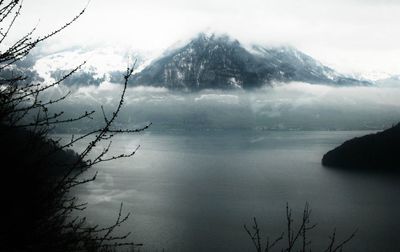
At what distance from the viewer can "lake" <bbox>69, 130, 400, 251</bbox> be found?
63250mm

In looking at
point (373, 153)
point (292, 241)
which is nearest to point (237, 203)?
point (373, 153)

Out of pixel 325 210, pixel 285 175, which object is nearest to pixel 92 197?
pixel 325 210

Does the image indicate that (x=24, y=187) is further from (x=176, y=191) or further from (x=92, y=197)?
(x=176, y=191)

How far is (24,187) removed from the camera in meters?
4.46

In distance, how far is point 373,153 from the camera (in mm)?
148625

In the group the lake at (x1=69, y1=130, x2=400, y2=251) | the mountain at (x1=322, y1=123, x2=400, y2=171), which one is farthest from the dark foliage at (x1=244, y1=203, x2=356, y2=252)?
the mountain at (x1=322, y1=123, x2=400, y2=171)

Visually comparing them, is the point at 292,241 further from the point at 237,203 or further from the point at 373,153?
the point at 373,153

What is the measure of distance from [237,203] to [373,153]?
75.9 m

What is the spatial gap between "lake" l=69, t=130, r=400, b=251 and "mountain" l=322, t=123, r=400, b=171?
34.2 ft

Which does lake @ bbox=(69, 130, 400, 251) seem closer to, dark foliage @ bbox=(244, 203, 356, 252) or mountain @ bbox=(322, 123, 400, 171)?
dark foliage @ bbox=(244, 203, 356, 252)

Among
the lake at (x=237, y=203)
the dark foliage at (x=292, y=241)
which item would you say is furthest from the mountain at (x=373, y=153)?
the dark foliage at (x=292, y=241)

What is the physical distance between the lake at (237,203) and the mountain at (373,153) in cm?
1043

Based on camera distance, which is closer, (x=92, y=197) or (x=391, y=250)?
(x=391, y=250)

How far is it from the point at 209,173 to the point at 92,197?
189 feet
